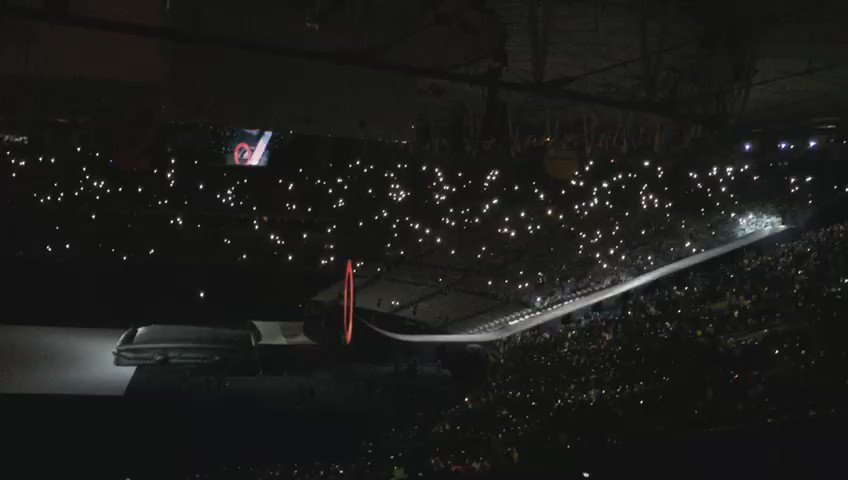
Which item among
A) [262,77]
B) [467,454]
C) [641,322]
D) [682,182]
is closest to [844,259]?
[641,322]

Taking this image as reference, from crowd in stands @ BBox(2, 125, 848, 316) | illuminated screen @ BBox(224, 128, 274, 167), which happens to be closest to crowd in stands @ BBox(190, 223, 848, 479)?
illuminated screen @ BBox(224, 128, 274, 167)

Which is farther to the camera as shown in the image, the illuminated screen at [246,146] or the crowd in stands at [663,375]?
the illuminated screen at [246,146]

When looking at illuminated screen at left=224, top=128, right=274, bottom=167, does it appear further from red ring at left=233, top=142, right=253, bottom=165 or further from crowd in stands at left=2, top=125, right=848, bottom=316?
crowd in stands at left=2, top=125, right=848, bottom=316

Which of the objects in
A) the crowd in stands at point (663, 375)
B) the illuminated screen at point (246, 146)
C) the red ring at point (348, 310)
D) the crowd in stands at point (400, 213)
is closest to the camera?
the crowd in stands at point (663, 375)

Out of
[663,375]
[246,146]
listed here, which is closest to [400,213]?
[246,146]

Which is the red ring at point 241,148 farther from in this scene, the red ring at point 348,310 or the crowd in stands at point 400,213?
the crowd in stands at point 400,213

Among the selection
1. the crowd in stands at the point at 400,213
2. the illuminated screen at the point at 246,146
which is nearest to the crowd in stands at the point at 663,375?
the illuminated screen at the point at 246,146

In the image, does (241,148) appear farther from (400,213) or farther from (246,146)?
(400,213)

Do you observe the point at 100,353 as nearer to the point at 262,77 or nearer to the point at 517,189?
the point at 262,77
